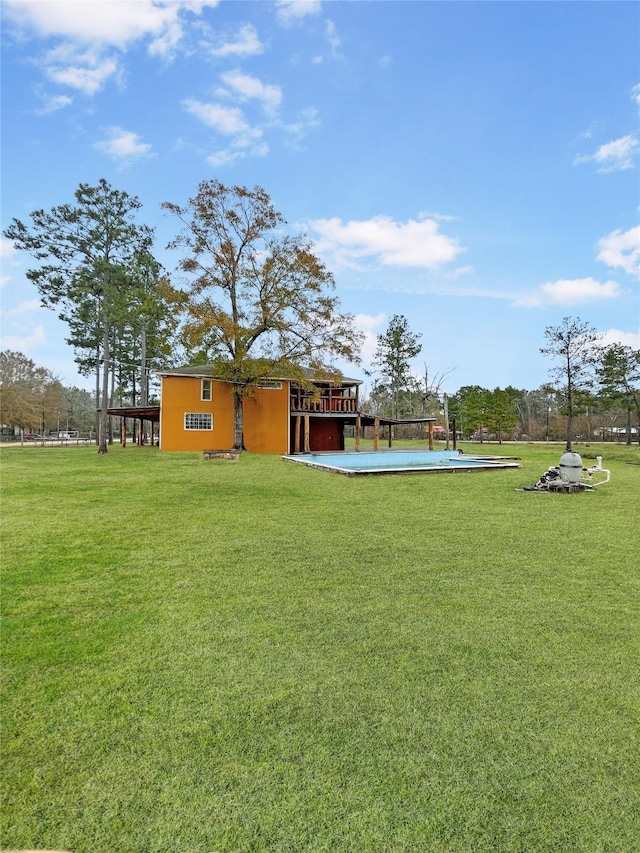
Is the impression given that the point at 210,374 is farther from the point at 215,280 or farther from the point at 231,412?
the point at 215,280

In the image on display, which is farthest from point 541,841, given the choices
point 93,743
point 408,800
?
point 93,743

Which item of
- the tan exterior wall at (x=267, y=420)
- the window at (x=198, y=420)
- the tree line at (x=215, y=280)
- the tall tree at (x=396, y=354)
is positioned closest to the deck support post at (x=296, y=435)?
the tan exterior wall at (x=267, y=420)

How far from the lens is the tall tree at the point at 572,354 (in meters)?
22.6

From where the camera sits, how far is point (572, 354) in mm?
22906

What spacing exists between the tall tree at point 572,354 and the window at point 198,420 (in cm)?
1769

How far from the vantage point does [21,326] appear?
830 inches

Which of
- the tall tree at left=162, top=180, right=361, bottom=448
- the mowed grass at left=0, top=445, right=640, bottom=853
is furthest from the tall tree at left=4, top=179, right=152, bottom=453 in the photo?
the mowed grass at left=0, top=445, right=640, bottom=853

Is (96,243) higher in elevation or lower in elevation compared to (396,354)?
higher

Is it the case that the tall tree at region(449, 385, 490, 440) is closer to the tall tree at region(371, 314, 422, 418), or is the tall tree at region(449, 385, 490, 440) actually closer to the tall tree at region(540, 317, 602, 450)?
the tall tree at region(371, 314, 422, 418)

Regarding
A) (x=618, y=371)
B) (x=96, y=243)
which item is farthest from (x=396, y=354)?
(x=96, y=243)

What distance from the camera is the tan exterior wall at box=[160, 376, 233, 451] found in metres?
19.8

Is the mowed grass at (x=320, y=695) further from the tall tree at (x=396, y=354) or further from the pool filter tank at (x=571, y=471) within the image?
the tall tree at (x=396, y=354)

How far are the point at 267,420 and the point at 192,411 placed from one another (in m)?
3.48

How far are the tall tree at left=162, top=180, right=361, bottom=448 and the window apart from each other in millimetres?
1717
